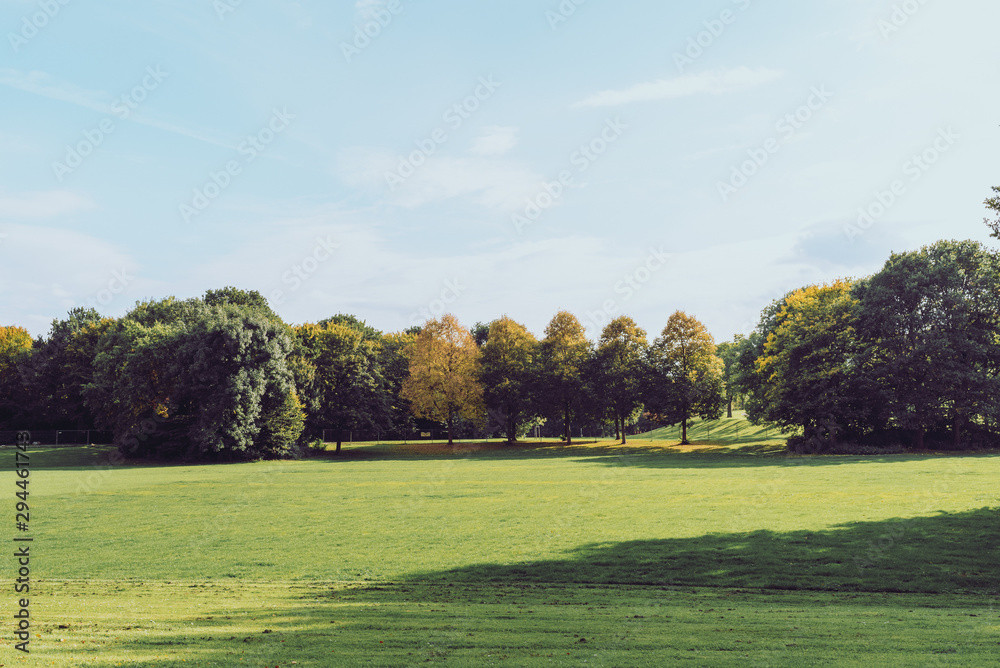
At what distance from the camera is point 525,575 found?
49.3 feet

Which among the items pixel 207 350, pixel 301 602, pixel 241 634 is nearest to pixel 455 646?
pixel 241 634

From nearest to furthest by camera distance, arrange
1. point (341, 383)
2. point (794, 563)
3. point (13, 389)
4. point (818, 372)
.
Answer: point (794, 563) < point (818, 372) < point (341, 383) < point (13, 389)

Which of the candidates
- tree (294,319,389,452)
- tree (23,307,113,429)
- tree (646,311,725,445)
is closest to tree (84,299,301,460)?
tree (294,319,389,452)

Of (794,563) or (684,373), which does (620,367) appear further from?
(794,563)

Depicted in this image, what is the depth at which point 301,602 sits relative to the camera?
12.4 metres

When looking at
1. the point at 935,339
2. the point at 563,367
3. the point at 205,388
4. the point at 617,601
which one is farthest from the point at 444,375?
the point at 617,601

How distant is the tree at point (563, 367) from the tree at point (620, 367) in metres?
2.01

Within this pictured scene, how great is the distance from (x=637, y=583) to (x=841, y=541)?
284 inches

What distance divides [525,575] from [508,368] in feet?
199

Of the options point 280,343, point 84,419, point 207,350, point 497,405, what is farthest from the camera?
point 84,419

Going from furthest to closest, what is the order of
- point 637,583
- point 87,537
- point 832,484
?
point 832,484, point 87,537, point 637,583

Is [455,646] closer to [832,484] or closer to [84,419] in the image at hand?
[832,484]

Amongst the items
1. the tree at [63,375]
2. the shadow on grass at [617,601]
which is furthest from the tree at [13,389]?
the shadow on grass at [617,601]

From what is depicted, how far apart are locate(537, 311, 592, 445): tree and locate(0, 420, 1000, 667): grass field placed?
40.4m
